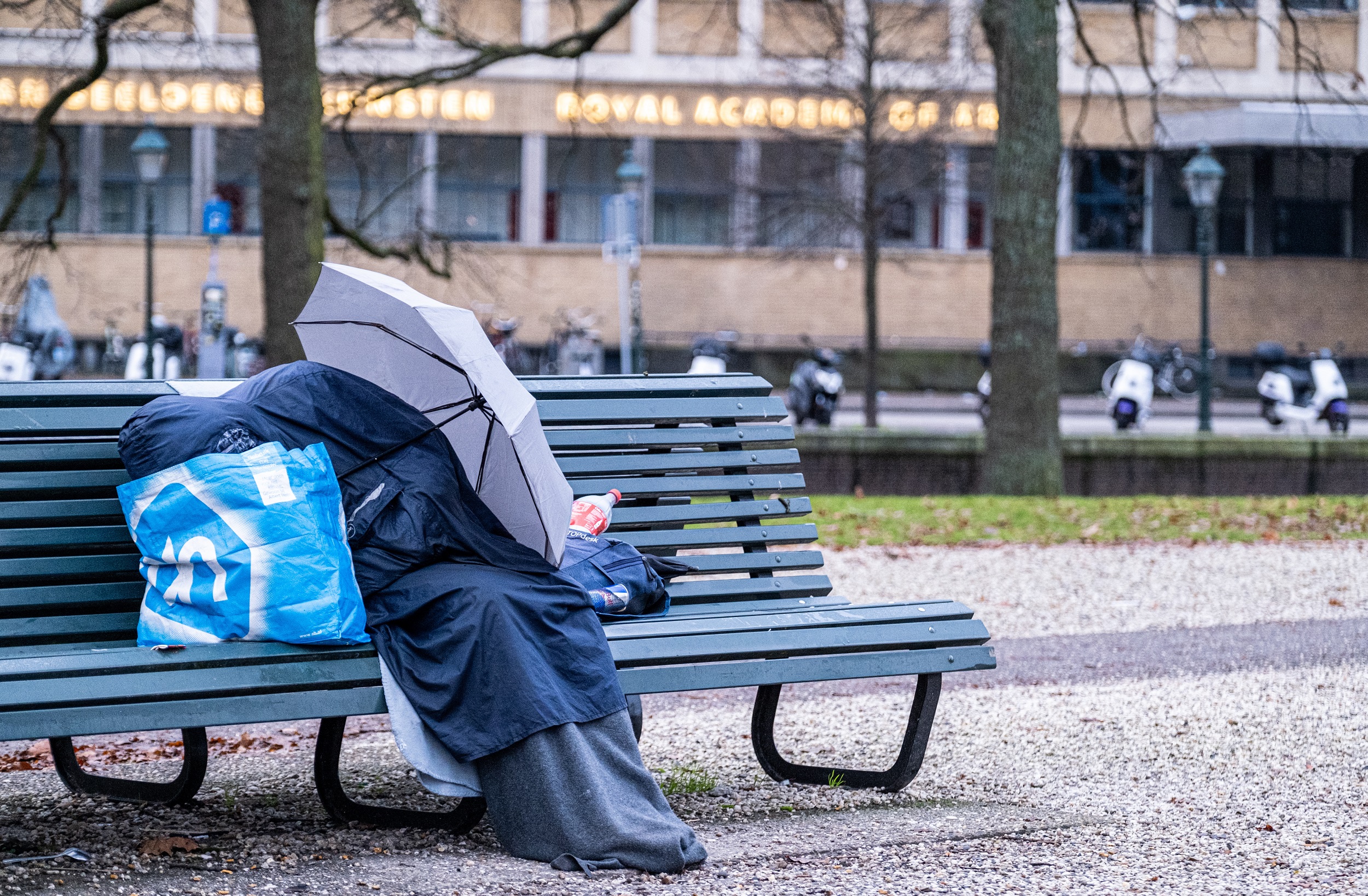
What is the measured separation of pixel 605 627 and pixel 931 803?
1.12 meters

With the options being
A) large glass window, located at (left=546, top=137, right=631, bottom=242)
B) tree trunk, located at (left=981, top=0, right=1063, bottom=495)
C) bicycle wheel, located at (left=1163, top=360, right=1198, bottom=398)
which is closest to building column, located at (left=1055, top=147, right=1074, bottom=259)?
bicycle wheel, located at (left=1163, top=360, right=1198, bottom=398)

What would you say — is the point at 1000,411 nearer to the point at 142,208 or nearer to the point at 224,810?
the point at 224,810

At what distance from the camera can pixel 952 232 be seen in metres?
32.5

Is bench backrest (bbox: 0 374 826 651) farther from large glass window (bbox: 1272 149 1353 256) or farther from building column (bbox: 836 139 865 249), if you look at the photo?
large glass window (bbox: 1272 149 1353 256)

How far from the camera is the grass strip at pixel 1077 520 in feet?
34.1

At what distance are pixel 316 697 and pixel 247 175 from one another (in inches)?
1177

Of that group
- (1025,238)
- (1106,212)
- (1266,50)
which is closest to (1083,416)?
(1106,212)

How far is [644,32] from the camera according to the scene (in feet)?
102

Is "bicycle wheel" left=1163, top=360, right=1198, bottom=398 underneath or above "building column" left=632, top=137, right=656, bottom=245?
underneath

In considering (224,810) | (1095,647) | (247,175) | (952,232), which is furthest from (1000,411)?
(247,175)

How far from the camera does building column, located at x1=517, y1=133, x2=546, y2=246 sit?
31.8 meters

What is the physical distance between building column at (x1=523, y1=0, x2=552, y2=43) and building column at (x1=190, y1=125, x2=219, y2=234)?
21.1 ft

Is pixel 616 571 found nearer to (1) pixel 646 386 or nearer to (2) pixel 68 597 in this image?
(1) pixel 646 386

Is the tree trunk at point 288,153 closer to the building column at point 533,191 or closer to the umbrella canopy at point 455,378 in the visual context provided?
the umbrella canopy at point 455,378
